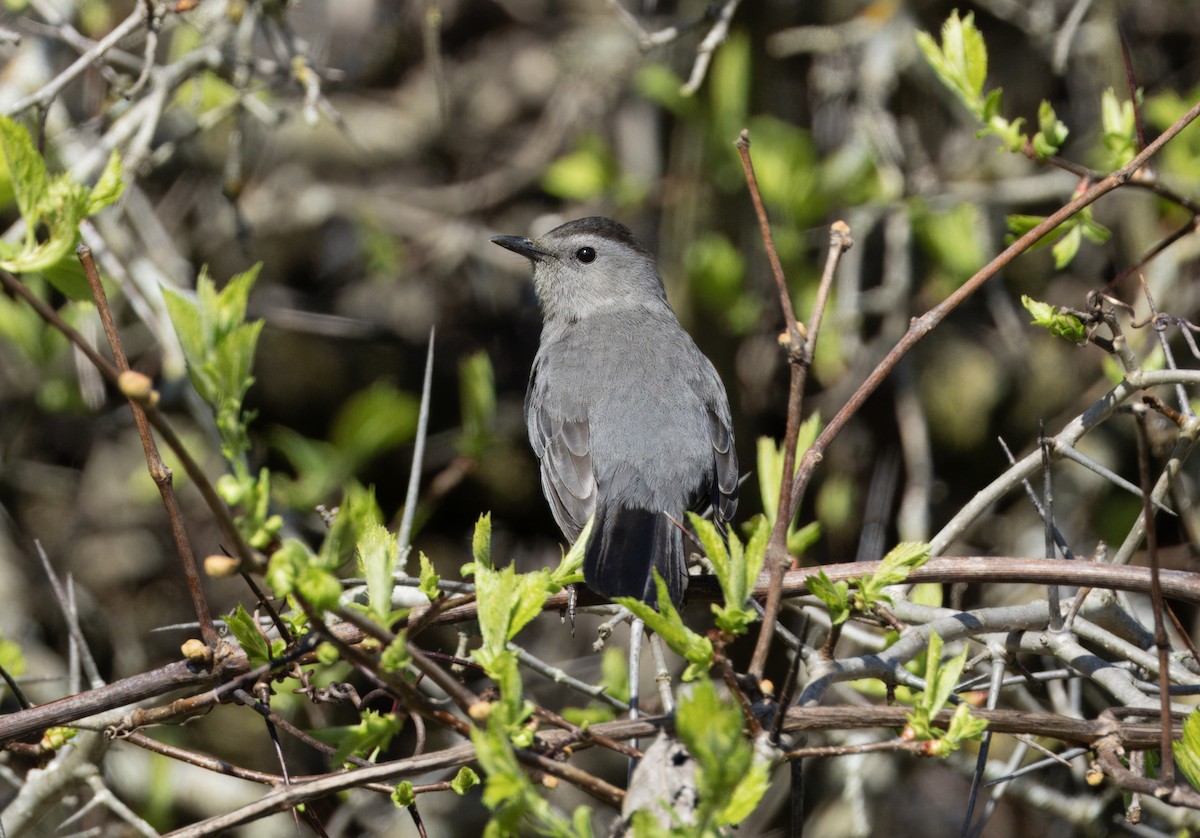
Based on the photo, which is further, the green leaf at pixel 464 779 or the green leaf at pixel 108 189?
the green leaf at pixel 108 189

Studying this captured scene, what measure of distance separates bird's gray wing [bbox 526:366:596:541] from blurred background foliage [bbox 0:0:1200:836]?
26cm

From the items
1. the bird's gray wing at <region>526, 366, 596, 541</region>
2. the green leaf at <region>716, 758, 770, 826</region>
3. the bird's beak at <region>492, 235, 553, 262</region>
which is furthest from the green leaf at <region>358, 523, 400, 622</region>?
the bird's beak at <region>492, 235, 553, 262</region>

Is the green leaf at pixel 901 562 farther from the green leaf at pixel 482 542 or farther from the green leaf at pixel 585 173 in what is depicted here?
the green leaf at pixel 585 173

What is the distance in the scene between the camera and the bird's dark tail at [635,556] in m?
2.93

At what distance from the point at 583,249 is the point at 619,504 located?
1699mm

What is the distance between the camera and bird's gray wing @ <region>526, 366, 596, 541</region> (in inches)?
153

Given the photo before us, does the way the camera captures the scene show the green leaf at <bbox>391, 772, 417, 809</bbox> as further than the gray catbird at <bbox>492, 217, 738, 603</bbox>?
No

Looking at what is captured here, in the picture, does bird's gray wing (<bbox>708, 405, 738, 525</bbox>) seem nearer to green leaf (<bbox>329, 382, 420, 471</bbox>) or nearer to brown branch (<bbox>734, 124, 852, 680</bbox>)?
green leaf (<bbox>329, 382, 420, 471</bbox>)

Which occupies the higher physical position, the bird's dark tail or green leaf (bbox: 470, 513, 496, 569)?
green leaf (bbox: 470, 513, 496, 569)

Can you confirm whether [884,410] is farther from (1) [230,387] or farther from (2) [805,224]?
(1) [230,387]

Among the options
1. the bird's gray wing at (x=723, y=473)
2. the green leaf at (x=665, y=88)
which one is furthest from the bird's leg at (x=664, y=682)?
the green leaf at (x=665, y=88)

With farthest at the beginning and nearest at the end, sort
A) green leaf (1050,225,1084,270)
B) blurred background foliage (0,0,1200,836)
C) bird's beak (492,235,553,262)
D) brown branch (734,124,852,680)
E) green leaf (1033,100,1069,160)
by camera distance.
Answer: bird's beak (492,235,553,262), blurred background foliage (0,0,1200,836), green leaf (1050,225,1084,270), green leaf (1033,100,1069,160), brown branch (734,124,852,680)

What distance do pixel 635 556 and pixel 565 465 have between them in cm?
96

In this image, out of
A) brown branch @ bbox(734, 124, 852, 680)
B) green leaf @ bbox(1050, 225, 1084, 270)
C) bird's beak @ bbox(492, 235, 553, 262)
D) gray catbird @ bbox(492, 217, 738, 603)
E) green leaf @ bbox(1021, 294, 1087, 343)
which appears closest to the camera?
brown branch @ bbox(734, 124, 852, 680)
